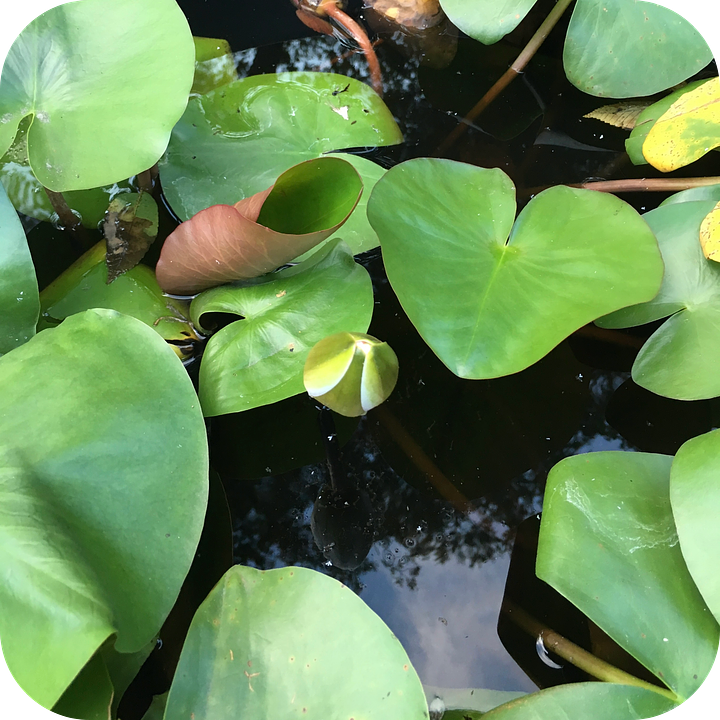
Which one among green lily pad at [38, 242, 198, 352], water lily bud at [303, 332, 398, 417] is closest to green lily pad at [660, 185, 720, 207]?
water lily bud at [303, 332, 398, 417]

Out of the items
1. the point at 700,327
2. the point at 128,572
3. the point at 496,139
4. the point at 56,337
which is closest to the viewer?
the point at 128,572

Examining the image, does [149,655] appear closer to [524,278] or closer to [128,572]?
[128,572]

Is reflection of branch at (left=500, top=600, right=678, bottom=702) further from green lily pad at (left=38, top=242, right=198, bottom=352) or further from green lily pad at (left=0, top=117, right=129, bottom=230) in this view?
green lily pad at (left=0, top=117, right=129, bottom=230)

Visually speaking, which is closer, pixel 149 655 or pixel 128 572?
pixel 128 572

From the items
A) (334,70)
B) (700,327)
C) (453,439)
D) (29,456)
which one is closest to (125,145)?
(29,456)

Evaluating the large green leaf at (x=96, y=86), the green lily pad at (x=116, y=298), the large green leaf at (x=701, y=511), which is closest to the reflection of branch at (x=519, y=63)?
the large green leaf at (x=96, y=86)

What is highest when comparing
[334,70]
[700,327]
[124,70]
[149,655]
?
[124,70]

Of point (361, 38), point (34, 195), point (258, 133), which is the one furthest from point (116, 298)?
point (361, 38)
